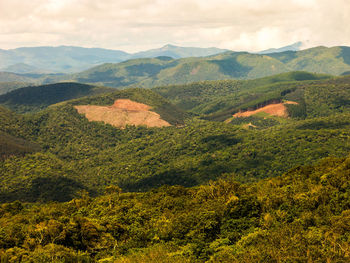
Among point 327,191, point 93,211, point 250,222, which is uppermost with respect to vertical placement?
point 327,191

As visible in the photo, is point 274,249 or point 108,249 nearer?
point 274,249

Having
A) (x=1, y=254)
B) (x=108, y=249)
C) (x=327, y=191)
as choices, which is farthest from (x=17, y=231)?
(x=327, y=191)

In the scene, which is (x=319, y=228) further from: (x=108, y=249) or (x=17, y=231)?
(x=17, y=231)

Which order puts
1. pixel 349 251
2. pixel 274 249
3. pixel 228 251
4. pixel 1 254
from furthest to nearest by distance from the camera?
pixel 1 254 < pixel 228 251 < pixel 274 249 < pixel 349 251

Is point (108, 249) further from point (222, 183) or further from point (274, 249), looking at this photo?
point (222, 183)

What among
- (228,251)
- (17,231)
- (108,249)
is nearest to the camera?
(228,251)

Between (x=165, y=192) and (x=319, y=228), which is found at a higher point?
(x=319, y=228)

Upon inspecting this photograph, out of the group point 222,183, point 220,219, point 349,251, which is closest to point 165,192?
point 222,183
